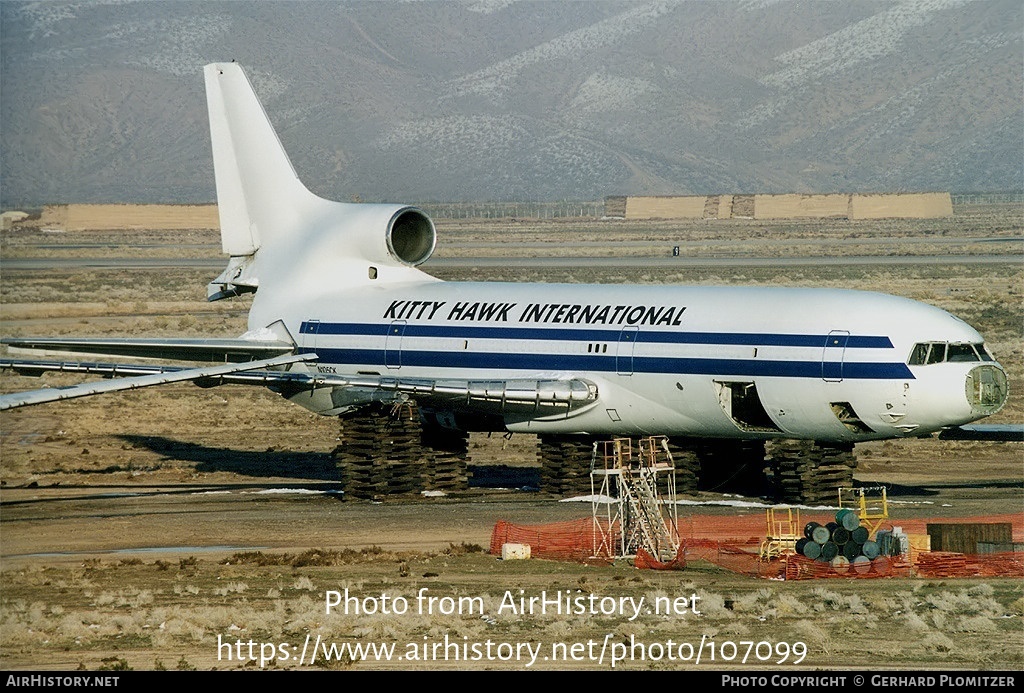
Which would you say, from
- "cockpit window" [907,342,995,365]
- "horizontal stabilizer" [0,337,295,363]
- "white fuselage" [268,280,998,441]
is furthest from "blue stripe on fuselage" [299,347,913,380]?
"horizontal stabilizer" [0,337,295,363]

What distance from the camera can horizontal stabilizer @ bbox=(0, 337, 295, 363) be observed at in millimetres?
41656

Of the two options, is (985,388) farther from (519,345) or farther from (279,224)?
(279,224)

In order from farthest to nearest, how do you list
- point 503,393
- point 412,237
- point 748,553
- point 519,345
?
point 412,237, point 519,345, point 503,393, point 748,553

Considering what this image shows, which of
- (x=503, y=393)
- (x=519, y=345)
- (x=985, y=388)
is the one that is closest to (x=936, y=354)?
(x=985, y=388)

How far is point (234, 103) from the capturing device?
48031mm

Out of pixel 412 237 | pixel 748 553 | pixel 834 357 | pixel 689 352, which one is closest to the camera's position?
pixel 748 553

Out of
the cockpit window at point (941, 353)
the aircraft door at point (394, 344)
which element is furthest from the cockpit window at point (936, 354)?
the aircraft door at point (394, 344)

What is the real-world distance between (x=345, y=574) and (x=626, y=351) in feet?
35.2

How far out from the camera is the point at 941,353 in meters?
35.2

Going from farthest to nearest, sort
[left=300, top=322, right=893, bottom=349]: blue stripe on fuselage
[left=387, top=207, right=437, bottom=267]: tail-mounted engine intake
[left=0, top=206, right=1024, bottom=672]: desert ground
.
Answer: [left=387, top=207, right=437, bottom=267]: tail-mounted engine intake
[left=300, top=322, right=893, bottom=349]: blue stripe on fuselage
[left=0, top=206, right=1024, bottom=672]: desert ground

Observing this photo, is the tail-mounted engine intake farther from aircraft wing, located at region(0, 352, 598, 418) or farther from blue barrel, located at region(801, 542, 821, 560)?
blue barrel, located at region(801, 542, 821, 560)

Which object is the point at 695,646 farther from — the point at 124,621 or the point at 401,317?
the point at 401,317

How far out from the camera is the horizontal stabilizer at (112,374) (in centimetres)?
3031

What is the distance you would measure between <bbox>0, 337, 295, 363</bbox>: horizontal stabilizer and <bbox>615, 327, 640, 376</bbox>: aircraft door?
404 inches
